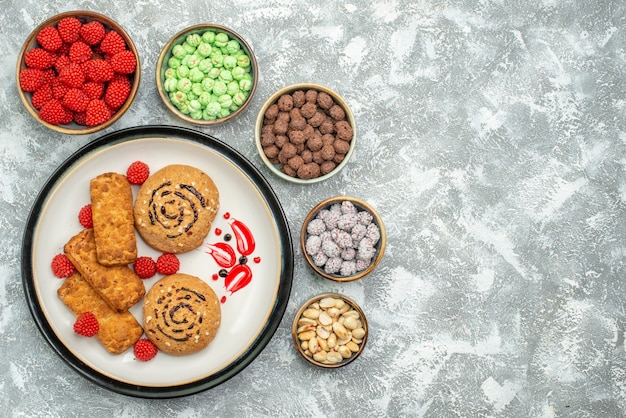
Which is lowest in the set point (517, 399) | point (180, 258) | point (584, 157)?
point (517, 399)

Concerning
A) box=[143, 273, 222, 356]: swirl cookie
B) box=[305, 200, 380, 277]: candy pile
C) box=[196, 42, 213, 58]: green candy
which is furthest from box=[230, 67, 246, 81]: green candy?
box=[143, 273, 222, 356]: swirl cookie

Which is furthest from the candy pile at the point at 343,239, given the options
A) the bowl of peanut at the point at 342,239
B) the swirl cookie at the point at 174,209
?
the swirl cookie at the point at 174,209

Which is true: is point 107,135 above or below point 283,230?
above

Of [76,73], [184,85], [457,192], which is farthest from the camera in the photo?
[457,192]

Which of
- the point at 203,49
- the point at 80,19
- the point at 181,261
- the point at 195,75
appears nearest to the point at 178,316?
the point at 181,261

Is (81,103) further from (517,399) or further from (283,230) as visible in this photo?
(517,399)

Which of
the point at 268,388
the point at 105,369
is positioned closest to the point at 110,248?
the point at 105,369

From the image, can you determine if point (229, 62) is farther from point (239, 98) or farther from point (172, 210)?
point (172, 210)
